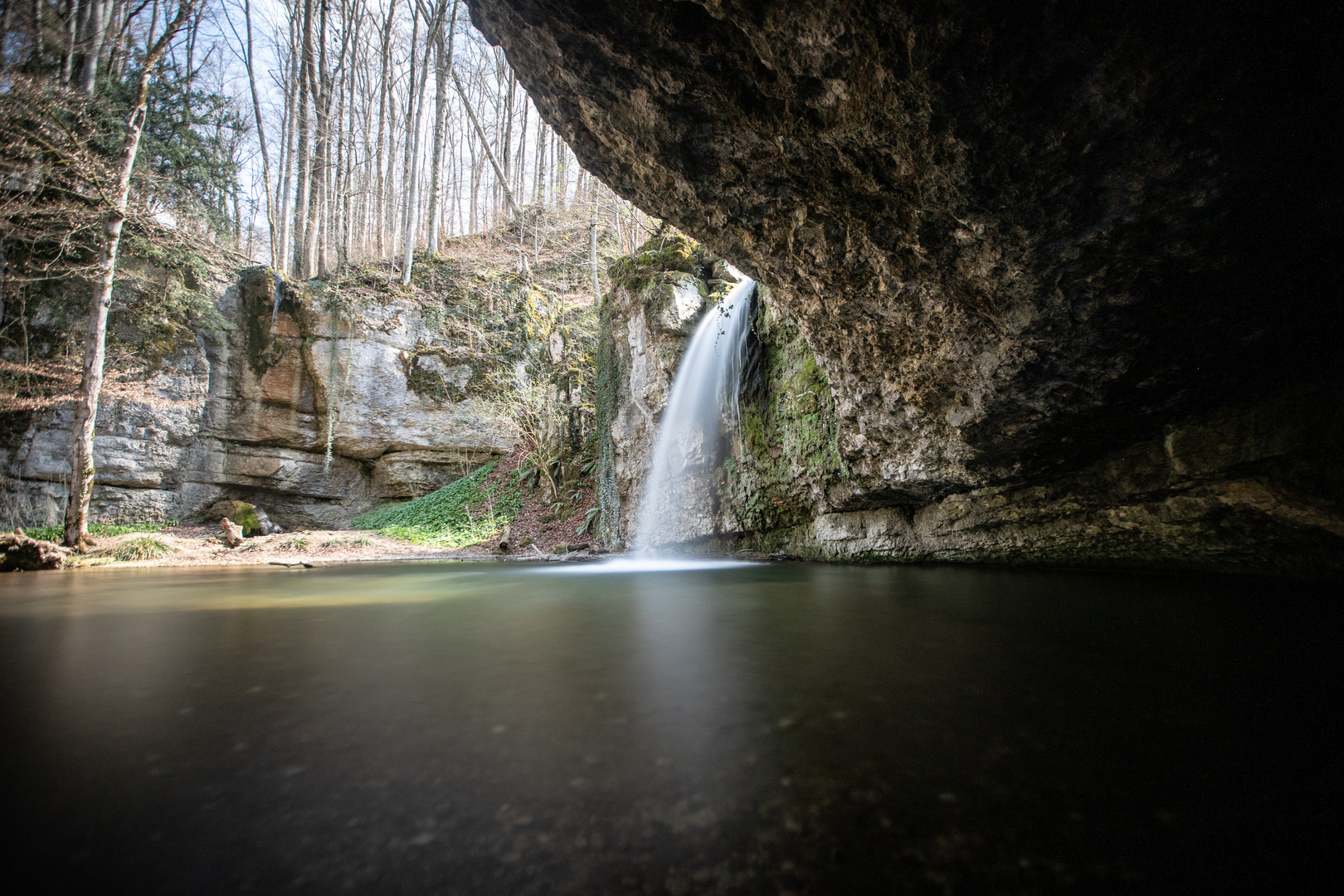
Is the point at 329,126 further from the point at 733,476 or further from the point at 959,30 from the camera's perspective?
the point at 959,30

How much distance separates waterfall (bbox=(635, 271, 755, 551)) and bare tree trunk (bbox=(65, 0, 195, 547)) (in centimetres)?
988

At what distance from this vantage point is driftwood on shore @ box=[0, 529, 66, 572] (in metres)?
7.33

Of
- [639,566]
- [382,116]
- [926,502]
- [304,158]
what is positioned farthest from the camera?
[382,116]

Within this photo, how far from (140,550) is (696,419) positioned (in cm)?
1029

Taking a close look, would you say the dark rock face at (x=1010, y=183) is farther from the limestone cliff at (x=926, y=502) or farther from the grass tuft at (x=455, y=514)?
the grass tuft at (x=455, y=514)

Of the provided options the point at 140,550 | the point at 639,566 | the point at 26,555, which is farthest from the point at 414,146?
the point at 639,566

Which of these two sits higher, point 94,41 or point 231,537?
point 94,41

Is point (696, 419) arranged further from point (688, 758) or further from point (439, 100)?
point (439, 100)

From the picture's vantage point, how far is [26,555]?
759cm

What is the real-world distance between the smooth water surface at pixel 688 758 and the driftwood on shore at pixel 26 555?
7.23m

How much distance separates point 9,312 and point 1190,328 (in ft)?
64.0

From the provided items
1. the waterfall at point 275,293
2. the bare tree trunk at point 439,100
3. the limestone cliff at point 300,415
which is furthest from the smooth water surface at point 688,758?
the bare tree trunk at point 439,100

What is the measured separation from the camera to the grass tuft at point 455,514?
13.1 m

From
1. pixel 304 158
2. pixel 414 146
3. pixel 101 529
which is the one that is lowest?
pixel 101 529
